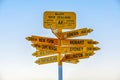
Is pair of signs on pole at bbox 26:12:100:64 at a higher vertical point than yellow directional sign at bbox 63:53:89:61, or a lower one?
higher

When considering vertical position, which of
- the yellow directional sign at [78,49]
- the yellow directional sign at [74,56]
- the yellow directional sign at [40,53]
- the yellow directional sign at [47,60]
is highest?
the yellow directional sign at [78,49]

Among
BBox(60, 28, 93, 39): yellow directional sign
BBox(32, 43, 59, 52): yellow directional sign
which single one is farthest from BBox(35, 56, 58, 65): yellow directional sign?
BBox(60, 28, 93, 39): yellow directional sign

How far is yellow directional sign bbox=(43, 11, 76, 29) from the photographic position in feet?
14.2

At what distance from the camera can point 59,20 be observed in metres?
4.38

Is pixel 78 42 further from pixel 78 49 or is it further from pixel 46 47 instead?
pixel 46 47

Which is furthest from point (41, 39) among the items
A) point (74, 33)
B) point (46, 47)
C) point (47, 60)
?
point (74, 33)

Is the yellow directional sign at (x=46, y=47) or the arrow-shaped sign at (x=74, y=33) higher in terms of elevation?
the arrow-shaped sign at (x=74, y=33)

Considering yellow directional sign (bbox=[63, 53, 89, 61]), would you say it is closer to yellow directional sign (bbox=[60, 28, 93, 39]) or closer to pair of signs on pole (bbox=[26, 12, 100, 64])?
pair of signs on pole (bbox=[26, 12, 100, 64])

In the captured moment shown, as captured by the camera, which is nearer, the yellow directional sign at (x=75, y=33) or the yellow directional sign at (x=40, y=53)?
the yellow directional sign at (x=75, y=33)

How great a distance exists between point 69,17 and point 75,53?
0.58m

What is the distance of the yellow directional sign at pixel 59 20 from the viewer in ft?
14.2

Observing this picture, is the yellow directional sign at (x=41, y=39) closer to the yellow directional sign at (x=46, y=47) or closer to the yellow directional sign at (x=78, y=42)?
the yellow directional sign at (x=46, y=47)

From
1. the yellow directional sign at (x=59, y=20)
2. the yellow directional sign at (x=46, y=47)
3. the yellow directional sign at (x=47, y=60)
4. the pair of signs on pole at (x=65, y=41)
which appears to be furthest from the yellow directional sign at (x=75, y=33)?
the yellow directional sign at (x=47, y=60)

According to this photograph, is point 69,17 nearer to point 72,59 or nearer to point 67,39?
point 67,39
